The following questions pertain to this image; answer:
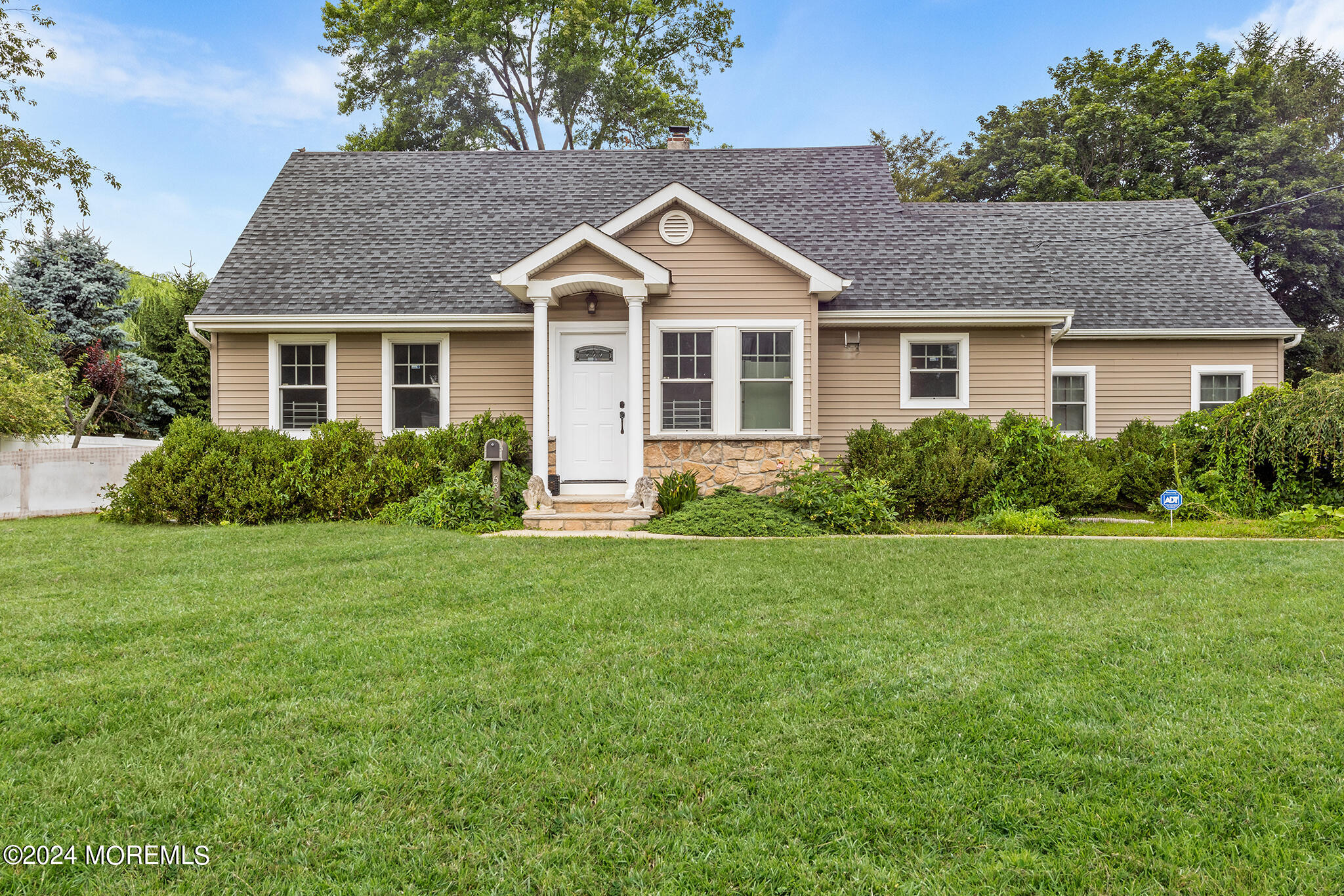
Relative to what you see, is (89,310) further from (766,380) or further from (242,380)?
(766,380)

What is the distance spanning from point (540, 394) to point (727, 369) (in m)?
2.72

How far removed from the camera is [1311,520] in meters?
8.50

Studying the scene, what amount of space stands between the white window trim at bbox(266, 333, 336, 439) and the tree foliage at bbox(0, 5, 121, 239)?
539 cm

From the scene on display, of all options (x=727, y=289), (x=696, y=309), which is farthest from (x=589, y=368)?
(x=727, y=289)

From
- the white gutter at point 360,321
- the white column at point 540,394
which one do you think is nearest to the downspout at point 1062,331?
the white column at point 540,394

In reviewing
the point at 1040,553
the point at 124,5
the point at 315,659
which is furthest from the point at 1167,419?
the point at 124,5

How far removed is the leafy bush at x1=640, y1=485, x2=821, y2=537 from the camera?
856cm

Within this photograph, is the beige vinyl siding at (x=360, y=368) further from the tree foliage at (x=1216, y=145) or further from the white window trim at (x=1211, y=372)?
the tree foliage at (x=1216, y=145)

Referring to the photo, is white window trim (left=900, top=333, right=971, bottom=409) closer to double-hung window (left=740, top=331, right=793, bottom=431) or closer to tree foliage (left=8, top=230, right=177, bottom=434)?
double-hung window (left=740, top=331, right=793, bottom=431)

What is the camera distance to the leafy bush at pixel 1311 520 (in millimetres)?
8188

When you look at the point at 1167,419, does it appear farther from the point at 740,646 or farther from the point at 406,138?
the point at 406,138

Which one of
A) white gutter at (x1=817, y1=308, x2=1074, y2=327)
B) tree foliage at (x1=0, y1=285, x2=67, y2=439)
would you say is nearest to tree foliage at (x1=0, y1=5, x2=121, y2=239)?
tree foliage at (x1=0, y1=285, x2=67, y2=439)

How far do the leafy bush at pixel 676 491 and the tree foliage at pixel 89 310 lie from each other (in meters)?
17.6

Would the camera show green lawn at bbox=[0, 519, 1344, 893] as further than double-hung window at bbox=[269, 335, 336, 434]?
No
